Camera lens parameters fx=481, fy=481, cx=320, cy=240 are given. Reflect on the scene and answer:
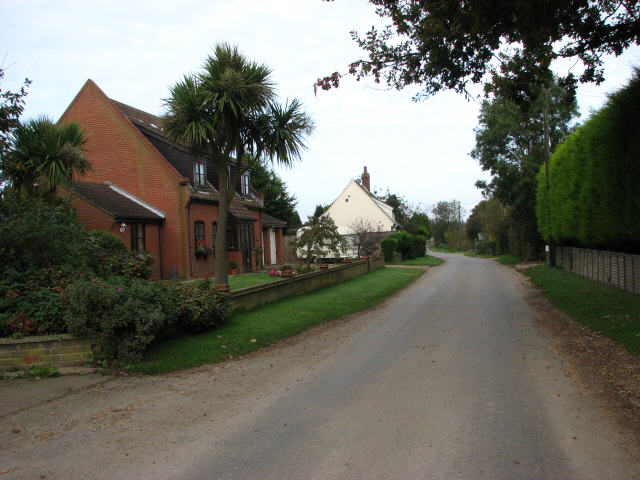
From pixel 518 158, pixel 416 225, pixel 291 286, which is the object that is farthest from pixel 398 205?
pixel 291 286

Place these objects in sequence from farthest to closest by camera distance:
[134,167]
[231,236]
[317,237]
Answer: [231,236] < [134,167] < [317,237]

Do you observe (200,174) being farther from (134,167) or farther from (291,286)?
(291,286)

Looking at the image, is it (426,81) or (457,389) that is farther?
(426,81)

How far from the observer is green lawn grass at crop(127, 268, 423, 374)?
7750 millimetres

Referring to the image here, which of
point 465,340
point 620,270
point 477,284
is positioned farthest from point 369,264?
point 465,340

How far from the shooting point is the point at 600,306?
39.4 feet

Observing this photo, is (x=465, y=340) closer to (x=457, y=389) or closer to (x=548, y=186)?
(x=457, y=389)

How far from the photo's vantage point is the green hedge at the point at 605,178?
1248cm

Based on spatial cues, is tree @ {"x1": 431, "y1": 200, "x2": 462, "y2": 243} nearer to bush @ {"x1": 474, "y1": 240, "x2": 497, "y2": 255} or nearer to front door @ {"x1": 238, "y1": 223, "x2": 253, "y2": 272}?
bush @ {"x1": 474, "y1": 240, "x2": 497, "y2": 255}

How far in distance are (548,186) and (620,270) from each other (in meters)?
10.8

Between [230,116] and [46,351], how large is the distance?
279 inches

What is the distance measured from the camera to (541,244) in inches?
1387

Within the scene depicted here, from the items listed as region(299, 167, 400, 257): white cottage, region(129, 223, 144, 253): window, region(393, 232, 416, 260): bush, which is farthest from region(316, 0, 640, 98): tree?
region(299, 167, 400, 257): white cottage

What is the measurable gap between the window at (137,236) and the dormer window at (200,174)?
3398mm
